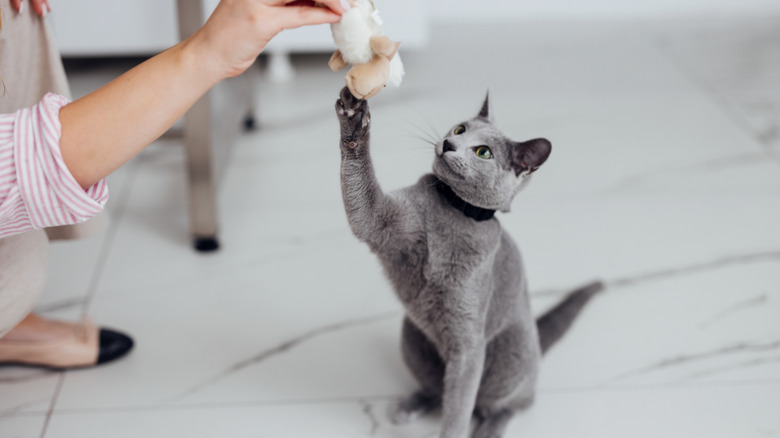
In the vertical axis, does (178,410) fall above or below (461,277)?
below

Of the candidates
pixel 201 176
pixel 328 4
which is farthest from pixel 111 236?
pixel 328 4

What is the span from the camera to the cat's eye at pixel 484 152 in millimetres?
832

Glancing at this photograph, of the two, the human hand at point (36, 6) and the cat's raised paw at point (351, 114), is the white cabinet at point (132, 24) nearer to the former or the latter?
the human hand at point (36, 6)

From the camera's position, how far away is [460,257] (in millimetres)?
880

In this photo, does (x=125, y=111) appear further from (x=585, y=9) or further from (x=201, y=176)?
(x=585, y=9)

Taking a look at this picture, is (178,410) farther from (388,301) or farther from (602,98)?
(602,98)

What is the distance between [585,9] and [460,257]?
1.89m

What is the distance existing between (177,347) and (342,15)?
2.33ft

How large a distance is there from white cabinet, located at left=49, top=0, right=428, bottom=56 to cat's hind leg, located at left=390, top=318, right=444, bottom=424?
1.03m

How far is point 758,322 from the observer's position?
→ 1257 mm

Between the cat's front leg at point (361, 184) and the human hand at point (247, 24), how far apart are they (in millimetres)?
90

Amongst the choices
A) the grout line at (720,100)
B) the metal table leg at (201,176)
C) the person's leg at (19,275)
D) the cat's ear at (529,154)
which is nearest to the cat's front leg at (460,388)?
the cat's ear at (529,154)

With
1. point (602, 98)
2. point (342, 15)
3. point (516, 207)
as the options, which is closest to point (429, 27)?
point (602, 98)

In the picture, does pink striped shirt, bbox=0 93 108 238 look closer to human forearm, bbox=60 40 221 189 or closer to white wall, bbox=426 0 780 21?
human forearm, bbox=60 40 221 189
